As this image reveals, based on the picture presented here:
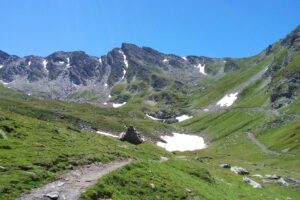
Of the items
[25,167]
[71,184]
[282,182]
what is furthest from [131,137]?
[71,184]

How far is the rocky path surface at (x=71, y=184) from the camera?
90.8 ft

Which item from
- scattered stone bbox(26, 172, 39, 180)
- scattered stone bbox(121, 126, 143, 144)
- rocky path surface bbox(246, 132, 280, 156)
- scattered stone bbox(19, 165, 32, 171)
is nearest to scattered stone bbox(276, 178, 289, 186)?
scattered stone bbox(121, 126, 143, 144)

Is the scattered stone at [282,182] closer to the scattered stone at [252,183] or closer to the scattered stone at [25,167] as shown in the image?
the scattered stone at [252,183]

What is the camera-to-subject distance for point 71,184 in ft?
102

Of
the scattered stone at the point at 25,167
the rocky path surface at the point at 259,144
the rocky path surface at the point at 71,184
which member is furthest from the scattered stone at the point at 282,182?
the rocky path surface at the point at 259,144

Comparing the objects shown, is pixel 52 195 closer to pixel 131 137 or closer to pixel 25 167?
pixel 25 167

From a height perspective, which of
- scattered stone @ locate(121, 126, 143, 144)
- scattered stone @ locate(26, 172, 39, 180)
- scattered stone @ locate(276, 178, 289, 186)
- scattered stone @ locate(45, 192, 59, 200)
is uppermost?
scattered stone @ locate(121, 126, 143, 144)

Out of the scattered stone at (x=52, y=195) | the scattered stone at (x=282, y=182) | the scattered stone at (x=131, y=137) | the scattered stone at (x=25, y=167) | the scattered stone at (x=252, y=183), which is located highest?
the scattered stone at (x=131, y=137)

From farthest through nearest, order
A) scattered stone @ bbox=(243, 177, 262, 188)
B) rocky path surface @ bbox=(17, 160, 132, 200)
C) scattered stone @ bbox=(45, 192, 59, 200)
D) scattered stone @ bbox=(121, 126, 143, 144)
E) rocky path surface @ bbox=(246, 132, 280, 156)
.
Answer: rocky path surface @ bbox=(246, 132, 280, 156)
scattered stone @ bbox=(121, 126, 143, 144)
scattered stone @ bbox=(243, 177, 262, 188)
rocky path surface @ bbox=(17, 160, 132, 200)
scattered stone @ bbox=(45, 192, 59, 200)

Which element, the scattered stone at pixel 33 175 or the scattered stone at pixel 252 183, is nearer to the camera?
the scattered stone at pixel 33 175

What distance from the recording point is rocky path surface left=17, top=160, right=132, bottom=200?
90.8 ft

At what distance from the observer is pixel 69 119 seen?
196m

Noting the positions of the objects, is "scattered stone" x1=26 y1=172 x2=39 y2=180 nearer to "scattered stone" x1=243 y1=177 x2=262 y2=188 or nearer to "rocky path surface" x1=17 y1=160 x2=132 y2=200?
"rocky path surface" x1=17 y1=160 x2=132 y2=200

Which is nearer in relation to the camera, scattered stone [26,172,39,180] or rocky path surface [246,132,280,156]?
scattered stone [26,172,39,180]
